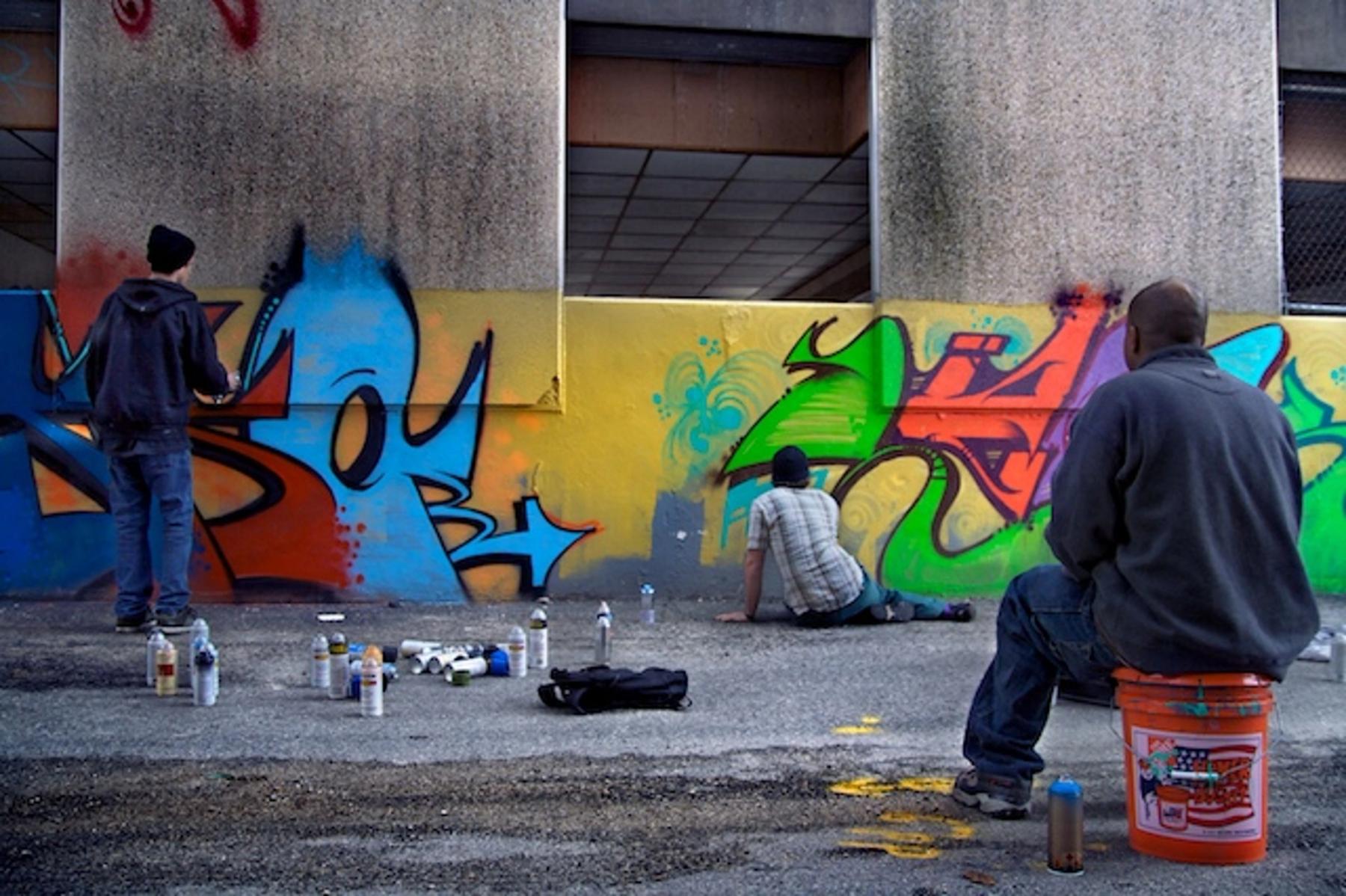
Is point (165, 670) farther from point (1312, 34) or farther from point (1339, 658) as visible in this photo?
point (1312, 34)

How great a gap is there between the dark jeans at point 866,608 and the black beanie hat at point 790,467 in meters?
0.79

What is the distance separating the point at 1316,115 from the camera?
1032cm

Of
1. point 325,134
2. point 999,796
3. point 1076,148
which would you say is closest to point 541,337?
point 325,134

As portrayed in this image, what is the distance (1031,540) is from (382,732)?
570 centimetres

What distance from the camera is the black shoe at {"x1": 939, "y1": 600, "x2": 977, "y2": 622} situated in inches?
311

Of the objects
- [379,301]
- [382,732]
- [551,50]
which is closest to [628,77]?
[551,50]

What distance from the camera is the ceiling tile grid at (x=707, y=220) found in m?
11.2

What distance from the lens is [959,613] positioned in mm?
7922

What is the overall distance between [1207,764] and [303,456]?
20.8 feet

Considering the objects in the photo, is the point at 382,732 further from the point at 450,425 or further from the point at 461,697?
the point at 450,425

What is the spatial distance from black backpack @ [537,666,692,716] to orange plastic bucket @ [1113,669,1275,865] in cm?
233

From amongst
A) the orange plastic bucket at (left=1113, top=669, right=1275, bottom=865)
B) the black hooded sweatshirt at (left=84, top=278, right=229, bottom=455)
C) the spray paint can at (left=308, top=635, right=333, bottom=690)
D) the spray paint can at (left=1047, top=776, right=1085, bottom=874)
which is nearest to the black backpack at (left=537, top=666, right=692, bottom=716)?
the spray paint can at (left=308, top=635, right=333, bottom=690)

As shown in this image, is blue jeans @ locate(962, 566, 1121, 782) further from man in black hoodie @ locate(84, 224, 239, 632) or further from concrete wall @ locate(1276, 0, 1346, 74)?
concrete wall @ locate(1276, 0, 1346, 74)

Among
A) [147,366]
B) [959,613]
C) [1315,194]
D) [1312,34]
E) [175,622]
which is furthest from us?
[1315,194]
